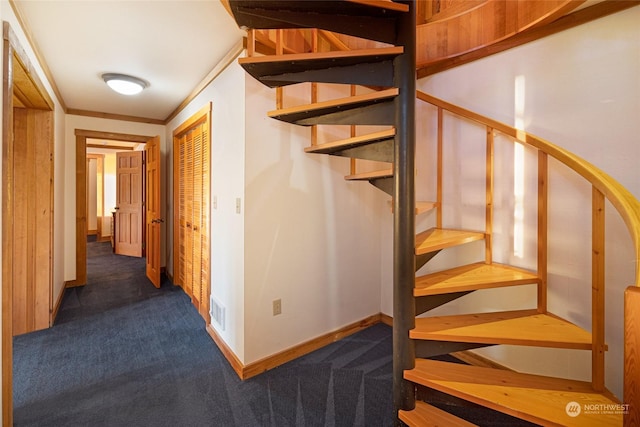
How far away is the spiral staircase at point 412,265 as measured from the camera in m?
1.27

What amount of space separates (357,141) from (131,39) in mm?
1849

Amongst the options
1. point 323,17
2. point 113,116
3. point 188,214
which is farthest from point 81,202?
point 323,17

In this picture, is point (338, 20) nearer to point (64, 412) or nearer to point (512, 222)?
point (512, 222)

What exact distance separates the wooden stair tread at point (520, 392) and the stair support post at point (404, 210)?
110mm

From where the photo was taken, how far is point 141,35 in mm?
2074

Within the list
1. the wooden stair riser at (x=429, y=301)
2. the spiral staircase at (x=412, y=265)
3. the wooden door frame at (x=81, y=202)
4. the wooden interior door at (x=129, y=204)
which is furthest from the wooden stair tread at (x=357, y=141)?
the wooden interior door at (x=129, y=204)

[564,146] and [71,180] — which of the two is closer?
[564,146]

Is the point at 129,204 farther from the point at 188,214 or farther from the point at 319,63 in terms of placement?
the point at 319,63

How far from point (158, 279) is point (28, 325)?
129cm

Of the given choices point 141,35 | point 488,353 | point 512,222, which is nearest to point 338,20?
point 141,35

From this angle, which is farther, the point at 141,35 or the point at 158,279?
the point at 158,279

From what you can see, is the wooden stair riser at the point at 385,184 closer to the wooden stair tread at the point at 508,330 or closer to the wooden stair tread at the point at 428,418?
the wooden stair tread at the point at 508,330

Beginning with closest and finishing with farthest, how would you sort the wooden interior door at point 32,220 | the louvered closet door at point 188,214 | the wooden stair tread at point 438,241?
the wooden stair tread at point 438,241
the wooden interior door at point 32,220
the louvered closet door at point 188,214

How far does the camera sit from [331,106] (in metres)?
1.68
